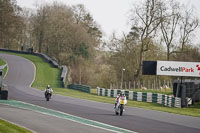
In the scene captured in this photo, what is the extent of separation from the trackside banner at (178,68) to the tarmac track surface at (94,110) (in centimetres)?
658

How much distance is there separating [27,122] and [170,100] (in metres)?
20.3

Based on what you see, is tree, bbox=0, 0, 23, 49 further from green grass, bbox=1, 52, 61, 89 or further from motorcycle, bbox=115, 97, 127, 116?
motorcycle, bbox=115, 97, 127, 116

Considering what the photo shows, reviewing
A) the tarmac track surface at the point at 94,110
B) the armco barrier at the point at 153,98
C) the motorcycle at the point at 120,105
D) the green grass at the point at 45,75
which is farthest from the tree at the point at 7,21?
the motorcycle at the point at 120,105

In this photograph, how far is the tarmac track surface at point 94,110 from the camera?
20750mm

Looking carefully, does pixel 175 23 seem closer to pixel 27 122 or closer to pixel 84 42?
pixel 84 42

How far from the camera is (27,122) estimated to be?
1959 cm

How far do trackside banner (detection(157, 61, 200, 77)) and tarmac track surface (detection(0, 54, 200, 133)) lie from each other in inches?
259

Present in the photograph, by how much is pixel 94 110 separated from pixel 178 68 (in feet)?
40.4

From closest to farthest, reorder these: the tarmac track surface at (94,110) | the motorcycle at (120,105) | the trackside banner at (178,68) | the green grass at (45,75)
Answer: the tarmac track surface at (94,110) < the motorcycle at (120,105) < the trackside banner at (178,68) < the green grass at (45,75)

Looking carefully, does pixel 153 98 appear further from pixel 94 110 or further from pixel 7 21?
pixel 7 21

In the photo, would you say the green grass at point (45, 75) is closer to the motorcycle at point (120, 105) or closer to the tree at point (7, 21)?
the tree at point (7, 21)

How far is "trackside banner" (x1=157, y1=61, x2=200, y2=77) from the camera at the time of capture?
38125 millimetres

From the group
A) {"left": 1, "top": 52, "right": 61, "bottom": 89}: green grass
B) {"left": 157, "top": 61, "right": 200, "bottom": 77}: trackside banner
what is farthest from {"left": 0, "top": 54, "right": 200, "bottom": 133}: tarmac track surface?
{"left": 157, "top": 61, "right": 200, "bottom": 77}: trackside banner

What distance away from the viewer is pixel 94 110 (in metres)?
29.2
